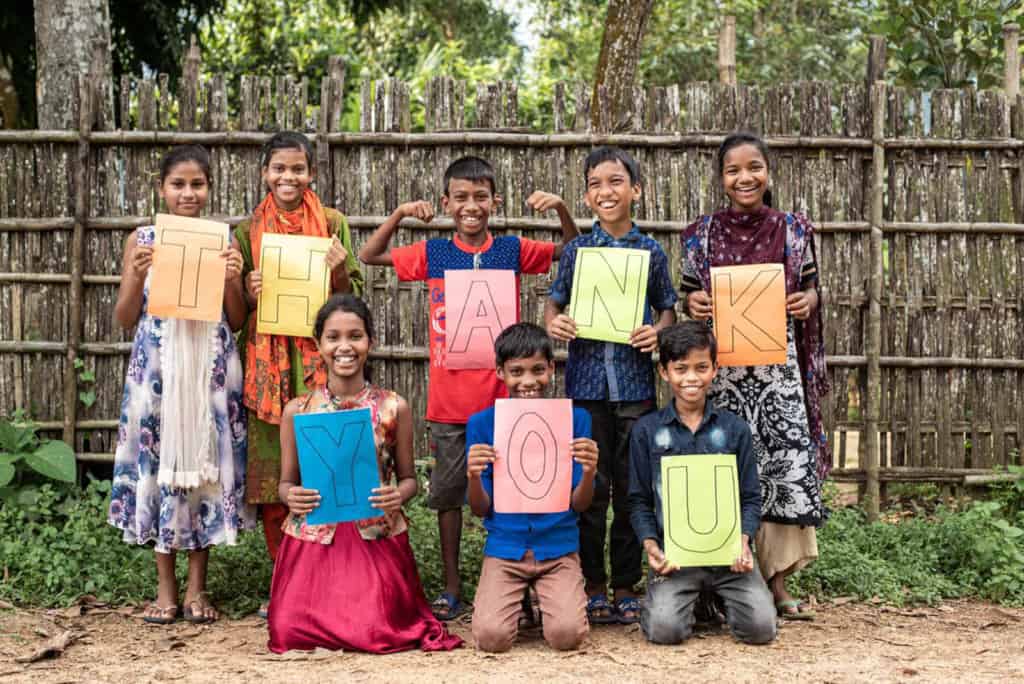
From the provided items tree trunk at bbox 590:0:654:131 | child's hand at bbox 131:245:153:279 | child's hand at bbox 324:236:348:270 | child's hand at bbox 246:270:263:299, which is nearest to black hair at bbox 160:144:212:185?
child's hand at bbox 131:245:153:279

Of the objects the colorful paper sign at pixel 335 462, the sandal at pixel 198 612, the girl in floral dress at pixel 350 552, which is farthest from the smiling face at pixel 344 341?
the sandal at pixel 198 612

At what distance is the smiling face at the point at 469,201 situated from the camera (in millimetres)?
3820

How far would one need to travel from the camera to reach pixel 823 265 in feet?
17.6

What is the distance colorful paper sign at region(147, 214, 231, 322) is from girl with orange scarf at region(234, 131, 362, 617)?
157 mm

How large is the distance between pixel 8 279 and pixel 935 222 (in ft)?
15.8

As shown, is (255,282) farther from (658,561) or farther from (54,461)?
(54,461)

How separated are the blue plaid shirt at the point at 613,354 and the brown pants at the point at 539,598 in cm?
62

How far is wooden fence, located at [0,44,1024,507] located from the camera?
5211 mm

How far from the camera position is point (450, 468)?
12.8 ft

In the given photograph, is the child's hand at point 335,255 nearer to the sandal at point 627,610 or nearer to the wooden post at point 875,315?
the sandal at point 627,610

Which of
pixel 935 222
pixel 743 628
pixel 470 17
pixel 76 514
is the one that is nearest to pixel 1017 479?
pixel 935 222

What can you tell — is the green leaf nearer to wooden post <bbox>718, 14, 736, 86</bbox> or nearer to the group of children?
the group of children

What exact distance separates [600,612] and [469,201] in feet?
5.33

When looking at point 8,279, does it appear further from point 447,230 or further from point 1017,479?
point 1017,479
